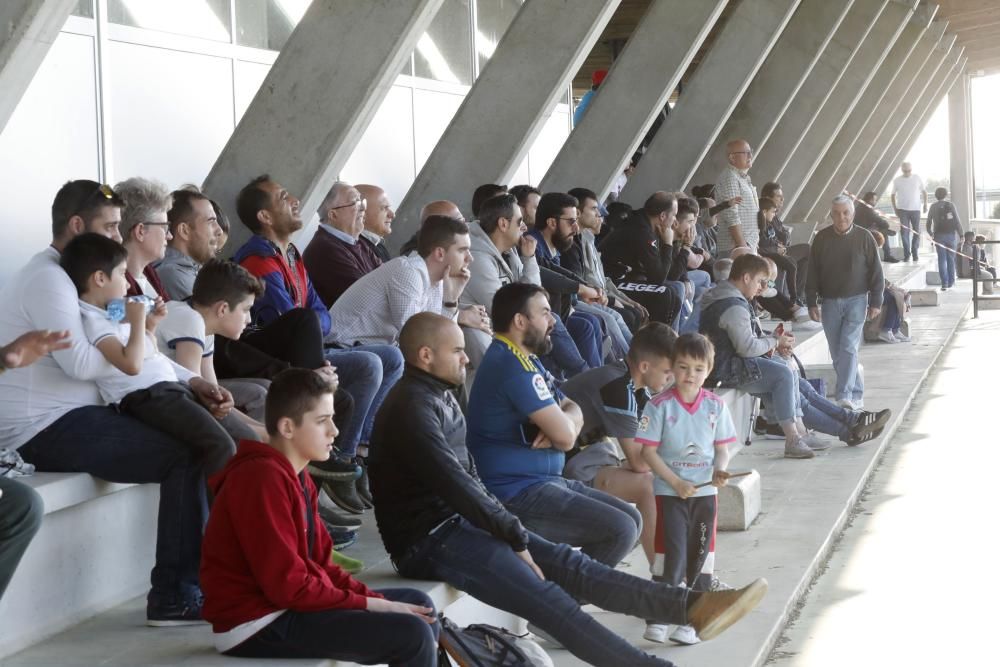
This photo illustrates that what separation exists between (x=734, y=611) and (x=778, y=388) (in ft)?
15.0

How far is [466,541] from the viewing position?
456 cm

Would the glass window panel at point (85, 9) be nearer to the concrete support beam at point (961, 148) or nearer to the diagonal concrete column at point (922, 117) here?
the diagonal concrete column at point (922, 117)

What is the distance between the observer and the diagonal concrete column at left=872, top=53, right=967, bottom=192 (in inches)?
1451

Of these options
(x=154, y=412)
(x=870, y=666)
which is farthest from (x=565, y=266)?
(x=154, y=412)

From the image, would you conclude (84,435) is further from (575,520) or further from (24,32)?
(575,520)

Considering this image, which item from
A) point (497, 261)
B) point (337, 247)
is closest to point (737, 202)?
point (497, 261)

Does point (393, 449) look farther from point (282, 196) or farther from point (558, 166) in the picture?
point (558, 166)

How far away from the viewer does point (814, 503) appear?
788cm

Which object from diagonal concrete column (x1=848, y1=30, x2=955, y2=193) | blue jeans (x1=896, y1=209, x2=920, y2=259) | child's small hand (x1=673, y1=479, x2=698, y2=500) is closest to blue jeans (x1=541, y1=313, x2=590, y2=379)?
child's small hand (x1=673, y1=479, x2=698, y2=500)

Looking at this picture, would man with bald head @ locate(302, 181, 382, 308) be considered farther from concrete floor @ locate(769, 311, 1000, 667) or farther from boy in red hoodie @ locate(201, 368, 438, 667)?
boy in red hoodie @ locate(201, 368, 438, 667)

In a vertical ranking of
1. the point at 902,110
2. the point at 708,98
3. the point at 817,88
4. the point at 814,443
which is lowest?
the point at 814,443

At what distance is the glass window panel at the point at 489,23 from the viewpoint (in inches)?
495

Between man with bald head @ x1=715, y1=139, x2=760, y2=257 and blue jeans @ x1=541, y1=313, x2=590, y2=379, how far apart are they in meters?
6.33

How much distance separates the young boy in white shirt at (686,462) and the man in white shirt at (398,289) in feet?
4.11
